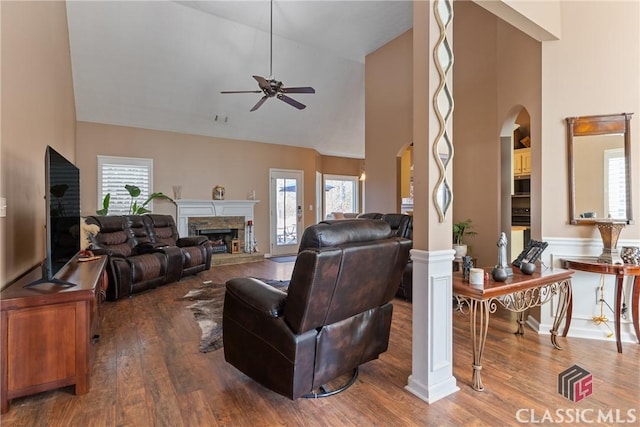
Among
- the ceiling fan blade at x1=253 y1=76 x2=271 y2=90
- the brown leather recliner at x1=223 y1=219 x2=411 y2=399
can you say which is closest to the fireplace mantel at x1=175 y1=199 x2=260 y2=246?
the ceiling fan blade at x1=253 y1=76 x2=271 y2=90

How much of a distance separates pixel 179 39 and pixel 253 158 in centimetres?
314

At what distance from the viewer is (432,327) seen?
6.64ft

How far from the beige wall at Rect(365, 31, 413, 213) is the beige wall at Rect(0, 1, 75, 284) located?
15.7ft

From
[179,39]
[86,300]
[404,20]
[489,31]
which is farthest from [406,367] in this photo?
[179,39]

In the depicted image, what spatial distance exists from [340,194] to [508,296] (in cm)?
769

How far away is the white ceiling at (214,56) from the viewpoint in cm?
473

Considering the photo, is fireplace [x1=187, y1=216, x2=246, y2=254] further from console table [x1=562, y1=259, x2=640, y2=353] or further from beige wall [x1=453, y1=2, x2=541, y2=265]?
console table [x1=562, y1=259, x2=640, y2=353]

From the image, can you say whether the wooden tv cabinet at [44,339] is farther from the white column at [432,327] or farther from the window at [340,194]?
the window at [340,194]

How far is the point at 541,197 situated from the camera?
312cm

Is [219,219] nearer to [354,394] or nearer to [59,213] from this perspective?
[59,213]

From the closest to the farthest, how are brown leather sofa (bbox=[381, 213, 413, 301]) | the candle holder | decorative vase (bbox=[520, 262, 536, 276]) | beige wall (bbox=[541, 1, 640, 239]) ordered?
1. decorative vase (bbox=[520, 262, 536, 276])
2. the candle holder
3. beige wall (bbox=[541, 1, 640, 239])
4. brown leather sofa (bbox=[381, 213, 413, 301])

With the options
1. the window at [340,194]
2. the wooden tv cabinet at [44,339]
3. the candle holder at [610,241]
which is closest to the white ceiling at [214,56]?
the window at [340,194]

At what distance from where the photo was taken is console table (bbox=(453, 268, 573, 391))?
6.84ft

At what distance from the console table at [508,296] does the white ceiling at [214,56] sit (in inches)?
164
